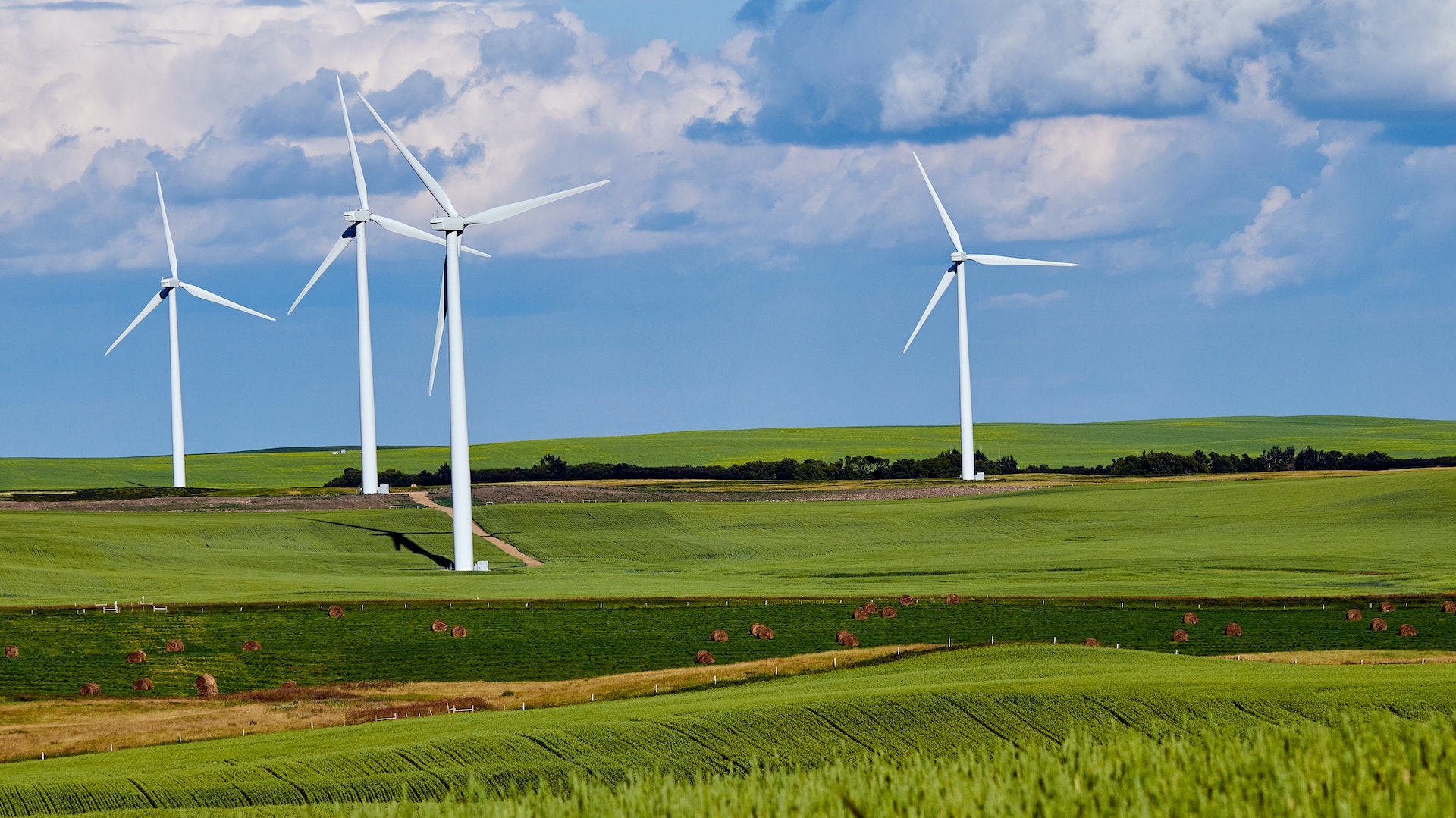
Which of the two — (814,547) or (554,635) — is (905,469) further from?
(554,635)

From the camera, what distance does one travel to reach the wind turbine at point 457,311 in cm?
7800

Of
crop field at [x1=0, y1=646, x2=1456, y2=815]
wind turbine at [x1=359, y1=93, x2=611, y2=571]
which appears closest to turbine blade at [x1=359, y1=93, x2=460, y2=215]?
wind turbine at [x1=359, y1=93, x2=611, y2=571]

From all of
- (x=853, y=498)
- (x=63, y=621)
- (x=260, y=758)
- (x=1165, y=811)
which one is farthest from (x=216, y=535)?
(x=1165, y=811)

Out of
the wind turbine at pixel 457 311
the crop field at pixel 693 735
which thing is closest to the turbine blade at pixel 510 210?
the wind turbine at pixel 457 311

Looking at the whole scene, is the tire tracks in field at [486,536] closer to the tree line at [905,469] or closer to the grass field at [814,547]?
the grass field at [814,547]

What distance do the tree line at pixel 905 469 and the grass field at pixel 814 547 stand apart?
16.9 meters

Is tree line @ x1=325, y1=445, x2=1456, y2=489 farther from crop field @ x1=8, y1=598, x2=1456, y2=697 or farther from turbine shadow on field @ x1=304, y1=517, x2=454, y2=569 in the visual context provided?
crop field @ x1=8, y1=598, x2=1456, y2=697

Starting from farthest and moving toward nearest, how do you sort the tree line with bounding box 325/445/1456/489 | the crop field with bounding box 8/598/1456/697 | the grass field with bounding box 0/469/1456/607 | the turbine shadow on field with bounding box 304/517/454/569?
the tree line with bounding box 325/445/1456/489
the turbine shadow on field with bounding box 304/517/454/569
the grass field with bounding box 0/469/1456/607
the crop field with bounding box 8/598/1456/697

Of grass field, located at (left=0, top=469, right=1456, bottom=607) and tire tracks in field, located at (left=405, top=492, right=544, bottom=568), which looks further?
tire tracks in field, located at (left=405, top=492, right=544, bottom=568)

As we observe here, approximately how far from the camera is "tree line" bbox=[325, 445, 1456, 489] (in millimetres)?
129125

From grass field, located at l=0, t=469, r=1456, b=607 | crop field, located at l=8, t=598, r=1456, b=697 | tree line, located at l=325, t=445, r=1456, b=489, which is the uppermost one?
tree line, located at l=325, t=445, r=1456, b=489

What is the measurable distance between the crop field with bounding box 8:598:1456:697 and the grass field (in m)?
4.16

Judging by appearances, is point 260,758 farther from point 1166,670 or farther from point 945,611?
point 945,611

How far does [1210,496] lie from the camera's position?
10488 cm
